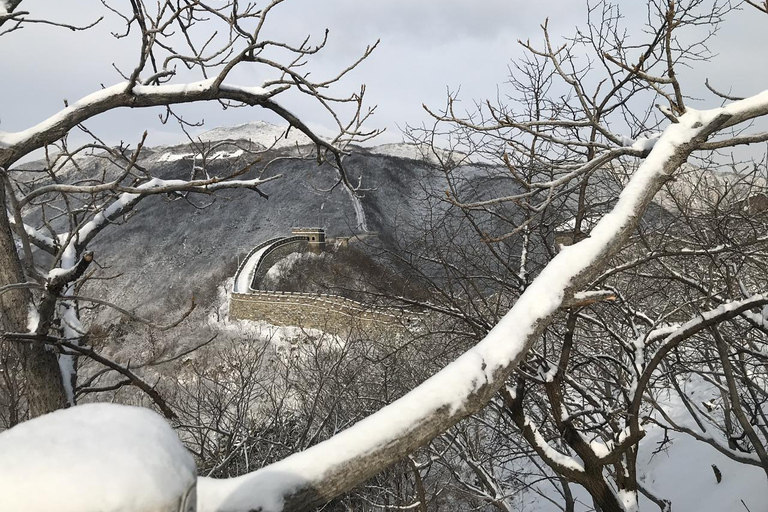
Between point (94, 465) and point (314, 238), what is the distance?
85.6 ft

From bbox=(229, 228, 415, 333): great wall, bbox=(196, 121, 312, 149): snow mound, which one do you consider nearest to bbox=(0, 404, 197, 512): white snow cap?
bbox=(229, 228, 415, 333): great wall

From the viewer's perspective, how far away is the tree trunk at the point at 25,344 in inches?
88.6

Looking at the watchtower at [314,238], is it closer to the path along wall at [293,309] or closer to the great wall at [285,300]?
the great wall at [285,300]

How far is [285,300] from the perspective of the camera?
805 inches

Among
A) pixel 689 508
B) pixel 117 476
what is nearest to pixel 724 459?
pixel 689 508

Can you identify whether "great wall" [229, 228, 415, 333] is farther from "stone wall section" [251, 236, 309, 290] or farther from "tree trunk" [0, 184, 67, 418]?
"tree trunk" [0, 184, 67, 418]

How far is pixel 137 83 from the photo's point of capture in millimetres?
2500

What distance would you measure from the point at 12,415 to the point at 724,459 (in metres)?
7.84

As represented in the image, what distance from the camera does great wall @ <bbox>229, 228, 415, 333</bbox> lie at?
1756cm

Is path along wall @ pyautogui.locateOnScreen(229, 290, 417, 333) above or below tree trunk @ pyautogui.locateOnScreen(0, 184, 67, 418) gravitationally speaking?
above

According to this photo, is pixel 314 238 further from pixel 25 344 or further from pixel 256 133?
pixel 256 133

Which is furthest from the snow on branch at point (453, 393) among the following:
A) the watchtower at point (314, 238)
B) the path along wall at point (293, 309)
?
the watchtower at point (314, 238)

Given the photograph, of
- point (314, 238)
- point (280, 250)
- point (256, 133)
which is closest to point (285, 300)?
point (314, 238)

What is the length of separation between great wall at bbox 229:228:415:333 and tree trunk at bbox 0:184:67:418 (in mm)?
10810
